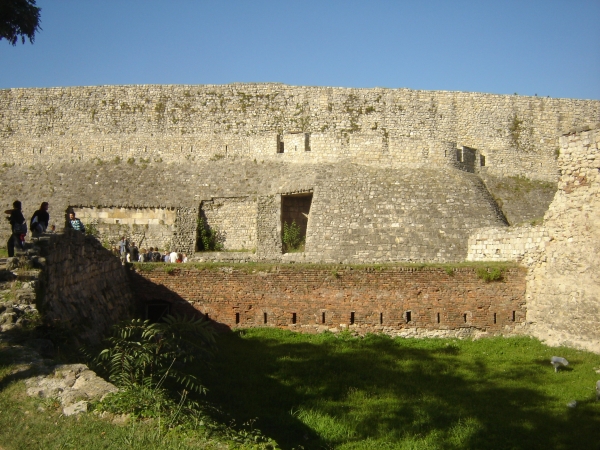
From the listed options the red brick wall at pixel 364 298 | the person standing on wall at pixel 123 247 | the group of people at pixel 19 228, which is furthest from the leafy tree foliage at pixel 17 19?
the person standing on wall at pixel 123 247

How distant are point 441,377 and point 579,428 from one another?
2984mm

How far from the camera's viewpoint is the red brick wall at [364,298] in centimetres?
1513

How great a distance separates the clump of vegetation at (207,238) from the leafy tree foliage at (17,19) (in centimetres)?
1286

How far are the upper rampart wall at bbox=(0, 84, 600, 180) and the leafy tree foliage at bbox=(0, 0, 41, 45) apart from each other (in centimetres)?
1498

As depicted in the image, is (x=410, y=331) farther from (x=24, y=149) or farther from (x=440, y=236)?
(x=24, y=149)

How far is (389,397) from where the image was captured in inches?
422

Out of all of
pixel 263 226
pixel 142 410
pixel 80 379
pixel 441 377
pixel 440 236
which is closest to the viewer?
pixel 142 410

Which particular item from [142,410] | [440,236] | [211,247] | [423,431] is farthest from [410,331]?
[211,247]

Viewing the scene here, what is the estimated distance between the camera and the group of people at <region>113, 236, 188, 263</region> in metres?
22.7

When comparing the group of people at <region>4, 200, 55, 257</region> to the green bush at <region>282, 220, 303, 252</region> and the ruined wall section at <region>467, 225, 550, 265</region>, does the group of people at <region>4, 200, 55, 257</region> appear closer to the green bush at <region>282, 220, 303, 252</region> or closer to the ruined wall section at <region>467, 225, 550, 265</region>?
the green bush at <region>282, 220, 303, 252</region>

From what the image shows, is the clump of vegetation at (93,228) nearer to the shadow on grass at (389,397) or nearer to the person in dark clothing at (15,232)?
the person in dark clothing at (15,232)

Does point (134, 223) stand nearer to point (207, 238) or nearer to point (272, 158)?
point (207, 238)

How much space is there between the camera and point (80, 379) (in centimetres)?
728

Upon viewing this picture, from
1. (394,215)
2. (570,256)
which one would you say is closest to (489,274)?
(570,256)
